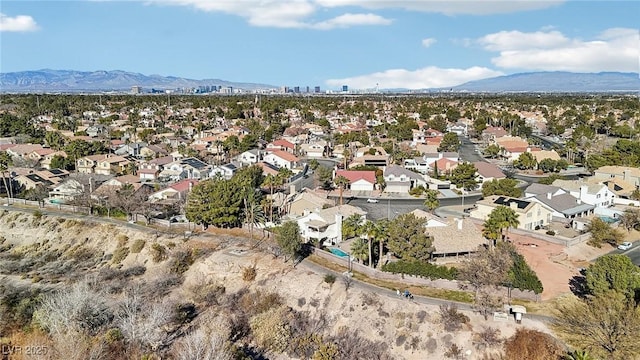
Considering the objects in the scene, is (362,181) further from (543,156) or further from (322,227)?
(543,156)

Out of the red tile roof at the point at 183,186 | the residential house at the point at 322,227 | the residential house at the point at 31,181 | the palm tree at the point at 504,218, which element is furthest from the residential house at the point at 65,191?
the palm tree at the point at 504,218

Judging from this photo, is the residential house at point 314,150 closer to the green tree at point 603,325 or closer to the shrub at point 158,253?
the shrub at point 158,253

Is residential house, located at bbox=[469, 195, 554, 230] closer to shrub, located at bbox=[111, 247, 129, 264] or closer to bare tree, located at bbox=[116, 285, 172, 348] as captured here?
bare tree, located at bbox=[116, 285, 172, 348]

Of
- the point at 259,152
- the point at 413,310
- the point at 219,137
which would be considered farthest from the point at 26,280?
the point at 219,137

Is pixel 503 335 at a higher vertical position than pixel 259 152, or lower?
lower

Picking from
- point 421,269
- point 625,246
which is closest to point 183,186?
point 421,269

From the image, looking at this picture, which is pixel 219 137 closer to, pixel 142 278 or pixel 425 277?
pixel 142 278
